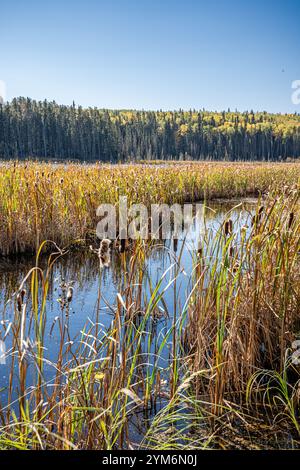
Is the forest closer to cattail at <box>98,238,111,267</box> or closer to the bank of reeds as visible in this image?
the bank of reeds

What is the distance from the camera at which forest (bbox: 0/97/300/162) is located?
224ft

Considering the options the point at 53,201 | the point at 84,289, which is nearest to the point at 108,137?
the point at 53,201

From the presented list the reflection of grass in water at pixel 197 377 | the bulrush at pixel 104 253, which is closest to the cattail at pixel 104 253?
the bulrush at pixel 104 253

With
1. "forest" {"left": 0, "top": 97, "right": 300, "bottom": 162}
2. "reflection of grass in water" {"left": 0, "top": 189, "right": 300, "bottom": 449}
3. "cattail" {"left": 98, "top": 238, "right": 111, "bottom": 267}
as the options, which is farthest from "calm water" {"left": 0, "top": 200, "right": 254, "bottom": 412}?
"forest" {"left": 0, "top": 97, "right": 300, "bottom": 162}

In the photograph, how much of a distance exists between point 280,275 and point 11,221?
3.97 m

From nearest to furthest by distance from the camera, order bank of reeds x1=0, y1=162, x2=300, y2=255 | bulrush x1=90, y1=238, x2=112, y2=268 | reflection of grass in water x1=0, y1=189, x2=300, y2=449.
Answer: bulrush x1=90, y1=238, x2=112, y2=268 → reflection of grass in water x1=0, y1=189, x2=300, y2=449 → bank of reeds x1=0, y1=162, x2=300, y2=255

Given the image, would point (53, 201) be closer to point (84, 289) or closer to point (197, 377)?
point (84, 289)

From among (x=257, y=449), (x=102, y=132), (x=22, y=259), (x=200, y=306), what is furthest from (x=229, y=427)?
(x=102, y=132)

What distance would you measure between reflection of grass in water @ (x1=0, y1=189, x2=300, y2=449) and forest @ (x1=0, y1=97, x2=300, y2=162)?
45.7m

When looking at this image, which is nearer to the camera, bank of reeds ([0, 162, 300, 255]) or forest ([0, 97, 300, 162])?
bank of reeds ([0, 162, 300, 255])

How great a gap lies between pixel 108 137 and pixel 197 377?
7804cm

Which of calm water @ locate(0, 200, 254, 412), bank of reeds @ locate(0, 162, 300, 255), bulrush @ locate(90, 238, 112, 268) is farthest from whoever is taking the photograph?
bank of reeds @ locate(0, 162, 300, 255)

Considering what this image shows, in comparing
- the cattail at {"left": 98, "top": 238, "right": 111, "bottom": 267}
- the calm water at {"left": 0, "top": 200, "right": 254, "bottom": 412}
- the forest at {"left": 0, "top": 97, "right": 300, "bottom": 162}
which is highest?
the forest at {"left": 0, "top": 97, "right": 300, "bottom": 162}

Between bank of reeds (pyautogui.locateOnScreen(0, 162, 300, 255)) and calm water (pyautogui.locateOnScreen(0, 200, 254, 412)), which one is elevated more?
bank of reeds (pyautogui.locateOnScreen(0, 162, 300, 255))
